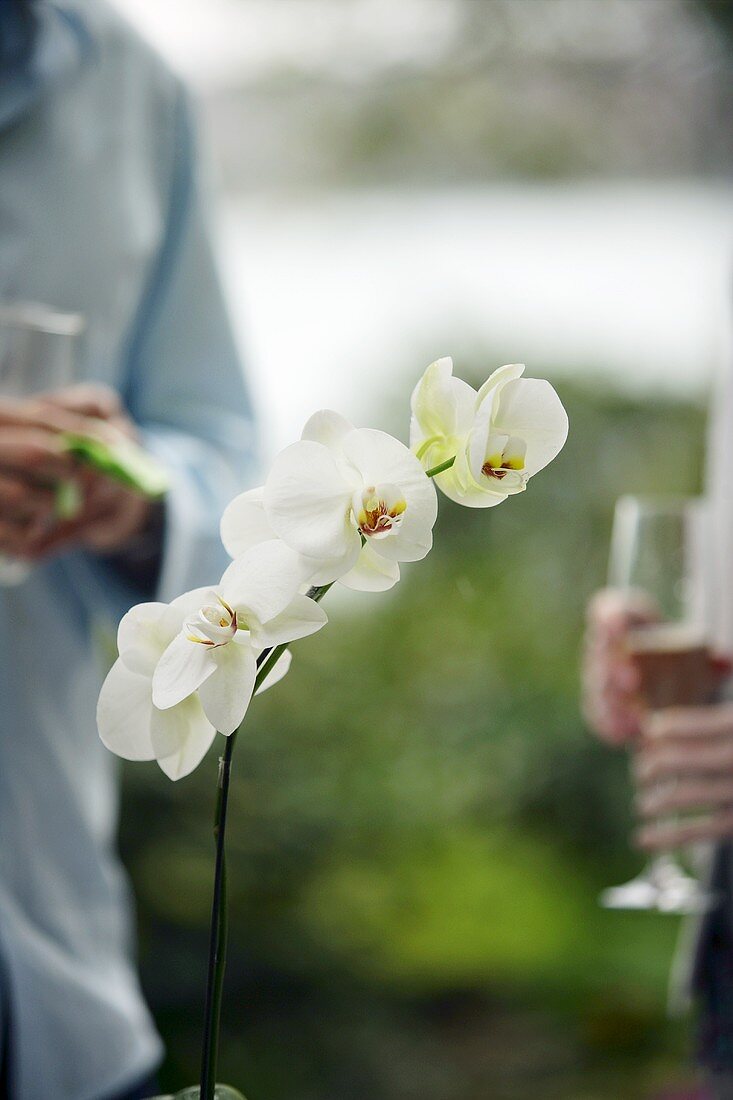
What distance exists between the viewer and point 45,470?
693mm

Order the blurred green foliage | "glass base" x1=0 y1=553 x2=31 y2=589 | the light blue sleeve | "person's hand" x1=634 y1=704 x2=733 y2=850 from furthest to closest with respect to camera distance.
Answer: the blurred green foliage, the light blue sleeve, "person's hand" x1=634 y1=704 x2=733 y2=850, "glass base" x1=0 y1=553 x2=31 y2=589

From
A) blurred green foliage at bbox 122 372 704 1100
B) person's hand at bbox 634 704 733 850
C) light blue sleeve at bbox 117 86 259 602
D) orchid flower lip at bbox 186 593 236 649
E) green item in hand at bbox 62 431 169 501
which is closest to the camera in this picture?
orchid flower lip at bbox 186 593 236 649

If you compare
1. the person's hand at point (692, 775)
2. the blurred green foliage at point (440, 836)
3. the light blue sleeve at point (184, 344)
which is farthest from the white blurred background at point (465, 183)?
the person's hand at point (692, 775)

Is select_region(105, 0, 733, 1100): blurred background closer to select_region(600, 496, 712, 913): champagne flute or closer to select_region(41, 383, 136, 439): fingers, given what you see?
select_region(600, 496, 712, 913): champagne flute

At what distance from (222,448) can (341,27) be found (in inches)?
72.9

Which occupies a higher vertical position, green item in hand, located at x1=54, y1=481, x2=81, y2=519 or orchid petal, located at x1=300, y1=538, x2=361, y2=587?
green item in hand, located at x1=54, y1=481, x2=81, y2=519

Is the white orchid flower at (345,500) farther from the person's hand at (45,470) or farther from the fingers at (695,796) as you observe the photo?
the fingers at (695,796)

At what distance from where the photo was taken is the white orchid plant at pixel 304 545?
0.32 m

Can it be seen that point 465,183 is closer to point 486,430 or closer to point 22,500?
point 22,500

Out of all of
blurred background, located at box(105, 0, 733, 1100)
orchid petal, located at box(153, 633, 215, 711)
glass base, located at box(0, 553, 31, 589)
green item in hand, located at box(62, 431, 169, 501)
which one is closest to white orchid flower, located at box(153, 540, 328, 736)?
orchid petal, located at box(153, 633, 215, 711)

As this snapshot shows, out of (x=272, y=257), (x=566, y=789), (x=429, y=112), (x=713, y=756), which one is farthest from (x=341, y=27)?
(x=713, y=756)

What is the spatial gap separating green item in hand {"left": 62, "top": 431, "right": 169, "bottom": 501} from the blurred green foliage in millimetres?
1705

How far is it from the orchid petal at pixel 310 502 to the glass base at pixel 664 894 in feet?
2.07

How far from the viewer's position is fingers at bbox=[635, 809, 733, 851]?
86 centimetres
